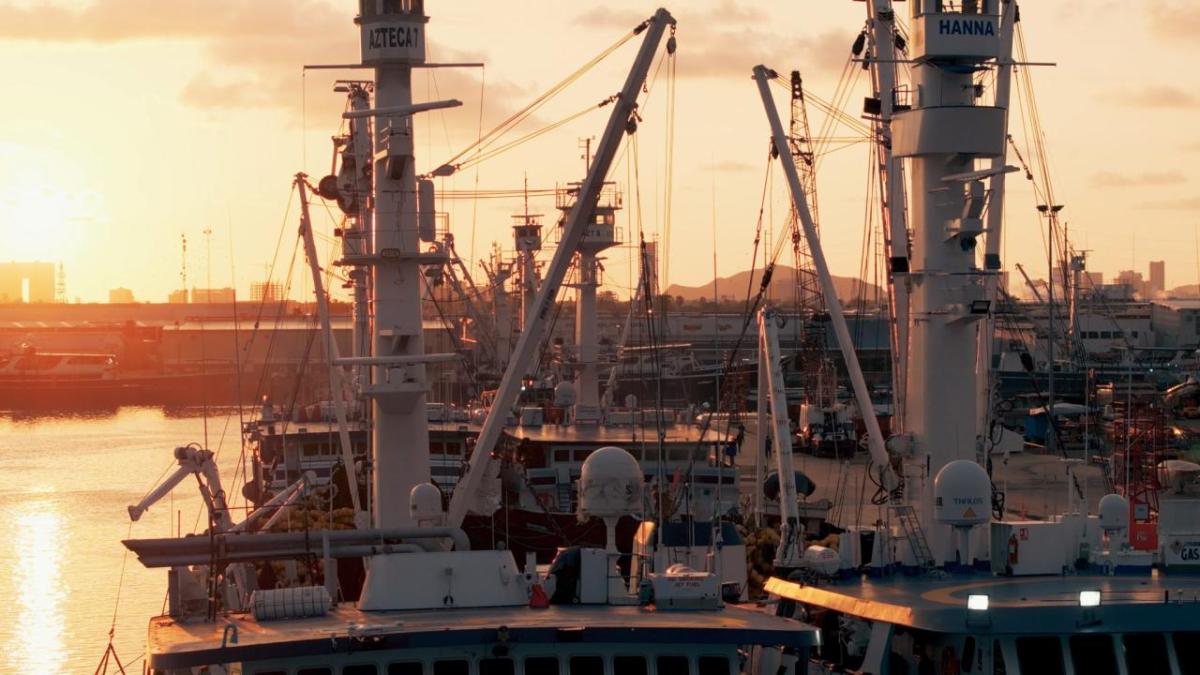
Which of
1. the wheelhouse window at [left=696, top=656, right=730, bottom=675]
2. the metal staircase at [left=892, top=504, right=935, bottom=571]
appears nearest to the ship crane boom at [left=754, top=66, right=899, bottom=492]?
the metal staircase at [left=892, top=504, right=935, bottom=571]

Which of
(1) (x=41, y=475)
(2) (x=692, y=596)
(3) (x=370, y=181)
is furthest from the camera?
(1) (x=41, y=475)

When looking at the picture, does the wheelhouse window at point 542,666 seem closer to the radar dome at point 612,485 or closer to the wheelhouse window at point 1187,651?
the radar dome at point 612,485

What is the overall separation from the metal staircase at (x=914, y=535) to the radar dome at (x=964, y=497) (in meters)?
1.27

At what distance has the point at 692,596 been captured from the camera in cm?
2455

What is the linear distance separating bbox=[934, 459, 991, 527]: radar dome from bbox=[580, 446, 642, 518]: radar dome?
15.1ft

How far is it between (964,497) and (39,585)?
4018cm

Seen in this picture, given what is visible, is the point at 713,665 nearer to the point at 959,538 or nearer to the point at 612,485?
the point at 612,485

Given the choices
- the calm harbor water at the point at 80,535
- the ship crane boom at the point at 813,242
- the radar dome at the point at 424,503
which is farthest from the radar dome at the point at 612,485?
the ship crane boom at the point at 813,242

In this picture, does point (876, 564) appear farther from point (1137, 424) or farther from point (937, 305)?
point (1137, 424)

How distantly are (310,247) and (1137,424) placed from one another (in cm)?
2275

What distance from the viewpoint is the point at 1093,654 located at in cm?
2398

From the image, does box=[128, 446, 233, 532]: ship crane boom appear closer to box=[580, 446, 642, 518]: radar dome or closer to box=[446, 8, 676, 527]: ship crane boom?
box=[446, 8, 676, 527]: ship crane boom

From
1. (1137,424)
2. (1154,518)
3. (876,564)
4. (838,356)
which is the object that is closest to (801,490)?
(1137,424)

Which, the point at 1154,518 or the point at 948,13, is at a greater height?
the point at 948,13
